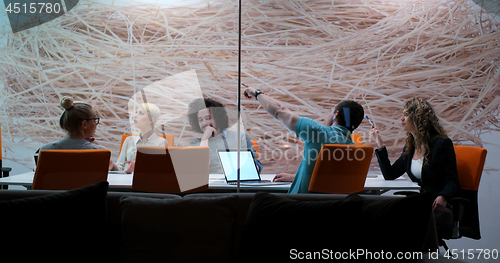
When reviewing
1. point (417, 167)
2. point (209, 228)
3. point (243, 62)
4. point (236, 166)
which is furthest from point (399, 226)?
point (243, 62)

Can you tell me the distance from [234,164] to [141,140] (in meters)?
1.32

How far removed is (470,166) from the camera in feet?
8.00

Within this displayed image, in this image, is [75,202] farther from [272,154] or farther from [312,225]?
[272,154]

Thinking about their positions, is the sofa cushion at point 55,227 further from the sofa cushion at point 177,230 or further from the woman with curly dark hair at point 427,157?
the woman with curly dark hair at point 427,157

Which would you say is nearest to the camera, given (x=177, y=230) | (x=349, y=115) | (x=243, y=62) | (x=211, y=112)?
(x=177, y=230)

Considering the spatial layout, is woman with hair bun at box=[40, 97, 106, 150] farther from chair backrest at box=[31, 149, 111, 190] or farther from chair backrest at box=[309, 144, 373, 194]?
chair backrest at box=[309, 144, 373, 194]

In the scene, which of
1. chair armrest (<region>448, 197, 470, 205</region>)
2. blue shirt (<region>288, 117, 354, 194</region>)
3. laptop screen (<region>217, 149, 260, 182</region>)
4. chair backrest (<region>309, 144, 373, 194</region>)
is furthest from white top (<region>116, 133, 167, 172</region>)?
chair armrest (<region>448, 197, 470, 205</region>)

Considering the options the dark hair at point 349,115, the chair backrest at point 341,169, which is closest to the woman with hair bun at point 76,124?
the chair backrest at point 341,169

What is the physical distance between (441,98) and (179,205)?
3604 mm

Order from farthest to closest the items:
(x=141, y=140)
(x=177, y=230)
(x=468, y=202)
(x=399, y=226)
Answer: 1. (x=141, y=140)
2. (x=468, y=202)
3. (x=177, y=230)
4. (x=399, y=226)

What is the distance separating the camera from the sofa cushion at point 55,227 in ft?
4.30

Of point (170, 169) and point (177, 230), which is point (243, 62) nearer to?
point (170, 169)

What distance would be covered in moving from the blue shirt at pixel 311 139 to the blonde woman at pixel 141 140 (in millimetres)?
1390

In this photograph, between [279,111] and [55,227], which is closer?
[55,227]
